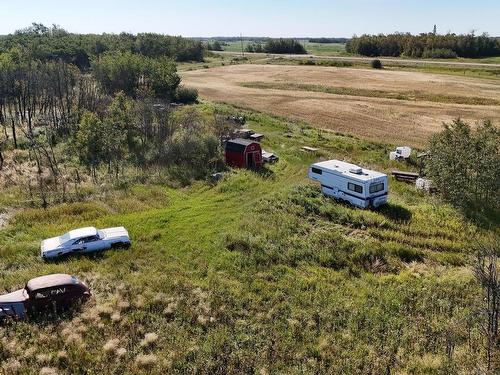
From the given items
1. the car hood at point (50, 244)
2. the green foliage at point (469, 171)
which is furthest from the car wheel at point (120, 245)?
the green foliage at point (469, 171)

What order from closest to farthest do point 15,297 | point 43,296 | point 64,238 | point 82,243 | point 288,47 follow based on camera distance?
1. point 15,297
2. point 43,296
3. point 82,243
4. point 64,238
5. point 288,47

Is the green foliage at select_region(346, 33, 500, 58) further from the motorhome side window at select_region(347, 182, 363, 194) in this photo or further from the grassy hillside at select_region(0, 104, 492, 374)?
the grassy hillside at select_region(0, 104, 492, 374)

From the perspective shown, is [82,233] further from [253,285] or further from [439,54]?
[439,54]

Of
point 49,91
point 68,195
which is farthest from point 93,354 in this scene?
point 49,91

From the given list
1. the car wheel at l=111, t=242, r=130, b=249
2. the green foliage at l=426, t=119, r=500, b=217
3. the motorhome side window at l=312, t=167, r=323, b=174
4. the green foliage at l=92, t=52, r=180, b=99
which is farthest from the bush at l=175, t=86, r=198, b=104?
the car wheel at l=111, t=242, r=130, b=249

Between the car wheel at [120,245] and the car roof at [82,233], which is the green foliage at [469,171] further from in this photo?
the car roof at [82,233]

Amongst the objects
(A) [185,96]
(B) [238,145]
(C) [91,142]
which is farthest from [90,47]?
(B) [238,145]
